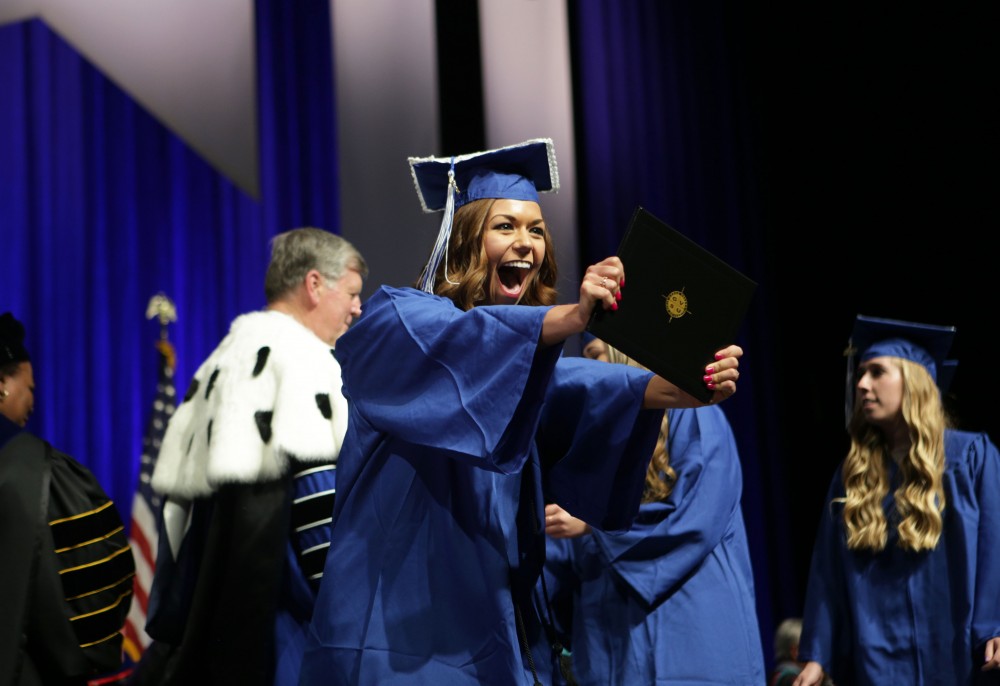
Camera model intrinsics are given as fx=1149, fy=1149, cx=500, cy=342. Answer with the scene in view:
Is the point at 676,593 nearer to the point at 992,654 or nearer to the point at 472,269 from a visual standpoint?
the point at 992,654

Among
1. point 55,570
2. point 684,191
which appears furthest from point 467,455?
point 684,191

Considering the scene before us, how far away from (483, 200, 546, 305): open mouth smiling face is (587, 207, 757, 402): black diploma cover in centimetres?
47

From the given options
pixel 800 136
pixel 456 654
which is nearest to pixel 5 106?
pixel 800 136

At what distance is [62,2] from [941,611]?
5.36 metres

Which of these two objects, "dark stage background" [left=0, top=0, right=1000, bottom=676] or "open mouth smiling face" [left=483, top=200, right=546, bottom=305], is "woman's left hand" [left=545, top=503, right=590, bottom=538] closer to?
"open mouth smiling face" [left=483, top=200, right=546, bottom=305]

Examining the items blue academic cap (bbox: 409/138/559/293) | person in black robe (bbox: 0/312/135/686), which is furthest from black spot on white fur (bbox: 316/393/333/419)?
blue academic cap (bbox: 409/138/559/293)

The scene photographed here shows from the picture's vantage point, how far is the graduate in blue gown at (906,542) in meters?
3.95

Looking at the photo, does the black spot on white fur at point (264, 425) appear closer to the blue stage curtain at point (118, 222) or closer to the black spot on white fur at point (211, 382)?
the black spot on white fur at point (211, 382)

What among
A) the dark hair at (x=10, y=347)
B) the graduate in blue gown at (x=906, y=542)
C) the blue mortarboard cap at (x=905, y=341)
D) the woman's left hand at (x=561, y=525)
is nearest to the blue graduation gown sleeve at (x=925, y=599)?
the graduate in blue gown at (x=906, y=542)

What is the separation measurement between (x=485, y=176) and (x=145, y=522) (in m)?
3.63

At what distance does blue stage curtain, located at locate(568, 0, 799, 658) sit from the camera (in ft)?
22.7

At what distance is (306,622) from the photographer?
368cm

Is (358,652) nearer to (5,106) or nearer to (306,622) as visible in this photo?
(306,622)

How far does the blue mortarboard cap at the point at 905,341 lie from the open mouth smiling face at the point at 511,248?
2315 millimetres
